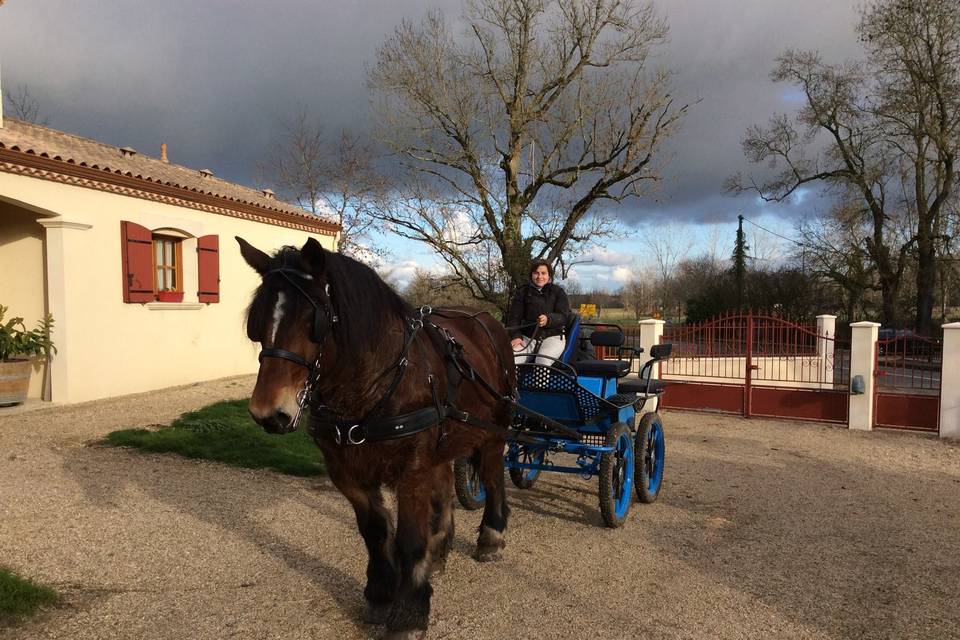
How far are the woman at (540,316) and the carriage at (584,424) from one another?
10 cm

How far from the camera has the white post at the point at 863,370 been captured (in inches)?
333

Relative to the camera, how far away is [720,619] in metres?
3.14

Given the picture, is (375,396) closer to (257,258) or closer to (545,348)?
(257,258)

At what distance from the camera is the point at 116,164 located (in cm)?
1052

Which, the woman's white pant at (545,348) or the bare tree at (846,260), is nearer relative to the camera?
the woman's white pant at (545,348)

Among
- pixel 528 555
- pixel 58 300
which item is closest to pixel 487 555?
pixel 528 555

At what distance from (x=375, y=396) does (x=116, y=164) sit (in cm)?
1022

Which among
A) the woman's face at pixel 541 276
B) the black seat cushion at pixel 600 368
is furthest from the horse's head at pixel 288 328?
the woman's face at pixel 541 276

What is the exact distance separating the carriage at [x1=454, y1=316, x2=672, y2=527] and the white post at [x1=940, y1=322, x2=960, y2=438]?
5249 mm

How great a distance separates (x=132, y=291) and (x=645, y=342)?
8.33m

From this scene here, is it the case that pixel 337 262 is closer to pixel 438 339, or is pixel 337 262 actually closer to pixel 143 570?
pixel 438 339

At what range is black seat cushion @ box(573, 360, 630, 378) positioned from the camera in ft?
15.2

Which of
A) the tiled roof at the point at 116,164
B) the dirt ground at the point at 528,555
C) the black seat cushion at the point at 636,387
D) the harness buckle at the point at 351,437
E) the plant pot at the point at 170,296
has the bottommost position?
the dirt ground at the point at 528,555

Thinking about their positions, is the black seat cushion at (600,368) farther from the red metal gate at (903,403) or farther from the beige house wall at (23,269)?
the beige house wall at (23,269)
